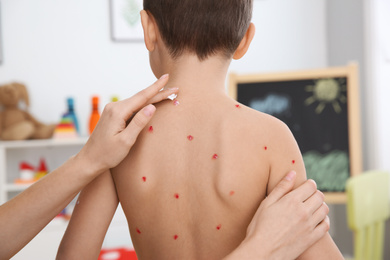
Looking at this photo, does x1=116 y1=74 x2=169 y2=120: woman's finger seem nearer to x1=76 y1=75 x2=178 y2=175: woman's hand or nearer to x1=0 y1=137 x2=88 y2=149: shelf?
x1=76 y1=75 x2=178 y2=175: woman's hand

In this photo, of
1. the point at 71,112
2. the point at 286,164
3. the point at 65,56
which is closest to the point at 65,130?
the point at 71,112

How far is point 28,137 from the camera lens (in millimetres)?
2926

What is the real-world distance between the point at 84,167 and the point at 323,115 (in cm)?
Answer: 229

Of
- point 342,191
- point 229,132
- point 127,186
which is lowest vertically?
point 342,191

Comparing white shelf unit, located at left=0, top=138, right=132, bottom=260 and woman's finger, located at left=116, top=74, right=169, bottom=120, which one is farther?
white shelf unit, located at left=0, top=138, right=132, bottom=260

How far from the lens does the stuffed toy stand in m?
2.87

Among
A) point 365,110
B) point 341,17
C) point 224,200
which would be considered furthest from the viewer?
point 341,17

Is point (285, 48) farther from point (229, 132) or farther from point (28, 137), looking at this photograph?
point (229, 132)

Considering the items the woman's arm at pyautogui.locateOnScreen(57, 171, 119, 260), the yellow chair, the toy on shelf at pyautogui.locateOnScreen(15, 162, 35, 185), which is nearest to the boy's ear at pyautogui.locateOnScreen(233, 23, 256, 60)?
the woman's arm at pyautogui.locateOnScreen(57, 171, 119, 260)

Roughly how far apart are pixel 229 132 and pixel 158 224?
0.22m

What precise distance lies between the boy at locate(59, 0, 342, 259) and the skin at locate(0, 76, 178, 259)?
0.21 ft

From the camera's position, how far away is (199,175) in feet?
2.75

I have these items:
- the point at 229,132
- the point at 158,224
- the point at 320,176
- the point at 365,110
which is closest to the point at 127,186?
the point at 158,224

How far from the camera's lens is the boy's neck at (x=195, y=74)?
0.87m
